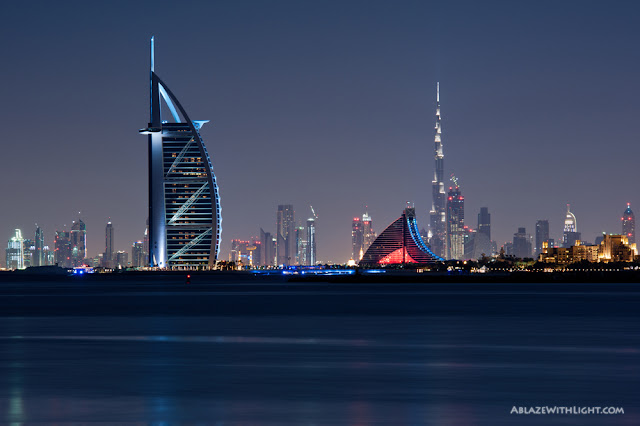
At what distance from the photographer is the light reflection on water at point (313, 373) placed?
23.1 metres

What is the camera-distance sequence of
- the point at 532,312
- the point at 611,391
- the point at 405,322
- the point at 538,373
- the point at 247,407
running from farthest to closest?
the point at 532,312 < the point at 405,322 < the point at 538,373 < the point at 611,391 < the point at 247,407

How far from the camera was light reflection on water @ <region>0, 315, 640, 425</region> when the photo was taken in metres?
23.1

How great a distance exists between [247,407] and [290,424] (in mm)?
2859

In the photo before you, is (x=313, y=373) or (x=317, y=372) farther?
(x=317, y=372)

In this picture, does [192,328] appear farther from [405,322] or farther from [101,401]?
[101,401]

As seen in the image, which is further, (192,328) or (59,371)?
(192,328)

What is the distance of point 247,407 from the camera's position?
941 inches

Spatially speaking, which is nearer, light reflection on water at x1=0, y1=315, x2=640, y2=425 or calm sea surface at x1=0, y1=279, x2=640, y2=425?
calm sea surface at x1=0, y1=279, x2=640, y2=425

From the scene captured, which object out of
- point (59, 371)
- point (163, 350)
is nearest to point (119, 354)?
point (163, 350)

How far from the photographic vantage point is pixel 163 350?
41.2 m

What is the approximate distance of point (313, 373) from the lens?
1256 inches

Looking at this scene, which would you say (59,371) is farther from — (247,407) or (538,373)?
(538,373)

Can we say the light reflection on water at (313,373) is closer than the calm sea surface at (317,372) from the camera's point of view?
No

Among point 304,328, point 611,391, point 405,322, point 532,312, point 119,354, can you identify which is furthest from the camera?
point 532,312
